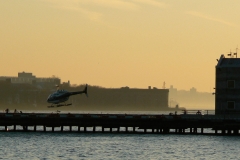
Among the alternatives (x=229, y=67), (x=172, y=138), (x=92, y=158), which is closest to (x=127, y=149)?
(x=92, y=158)

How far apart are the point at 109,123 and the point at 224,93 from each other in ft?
66.9

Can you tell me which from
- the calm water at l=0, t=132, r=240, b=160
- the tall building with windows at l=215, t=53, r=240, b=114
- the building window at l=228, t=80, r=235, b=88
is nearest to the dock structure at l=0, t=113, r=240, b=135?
the tall building with windows at l=215, t=53, r=240, b=114

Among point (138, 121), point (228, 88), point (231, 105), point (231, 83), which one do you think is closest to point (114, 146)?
point (138, 121)

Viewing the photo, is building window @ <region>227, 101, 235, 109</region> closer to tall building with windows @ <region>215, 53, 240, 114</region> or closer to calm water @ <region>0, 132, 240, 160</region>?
tall building with windows @ <region>215, 53, 240, 114</region>

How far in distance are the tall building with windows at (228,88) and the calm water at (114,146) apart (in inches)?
224

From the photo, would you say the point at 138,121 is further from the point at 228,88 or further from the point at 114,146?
the point at 114,146

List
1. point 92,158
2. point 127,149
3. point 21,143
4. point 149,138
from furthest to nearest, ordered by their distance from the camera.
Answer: point 149,138 < point 21,143 < point 127,149 < point 92,158

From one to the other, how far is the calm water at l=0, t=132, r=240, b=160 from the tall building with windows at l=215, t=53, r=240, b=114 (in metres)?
5.69

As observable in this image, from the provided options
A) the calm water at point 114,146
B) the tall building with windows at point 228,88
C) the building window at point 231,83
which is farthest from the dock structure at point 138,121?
the building window at point 231,83

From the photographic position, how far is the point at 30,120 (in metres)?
147

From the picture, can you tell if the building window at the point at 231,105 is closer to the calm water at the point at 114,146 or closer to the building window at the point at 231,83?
the building window at the point at 231,83

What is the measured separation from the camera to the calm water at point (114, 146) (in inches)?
4528

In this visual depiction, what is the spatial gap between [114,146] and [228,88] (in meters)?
28.5

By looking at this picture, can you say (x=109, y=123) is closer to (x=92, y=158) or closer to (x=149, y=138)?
(x=149, y=138)
